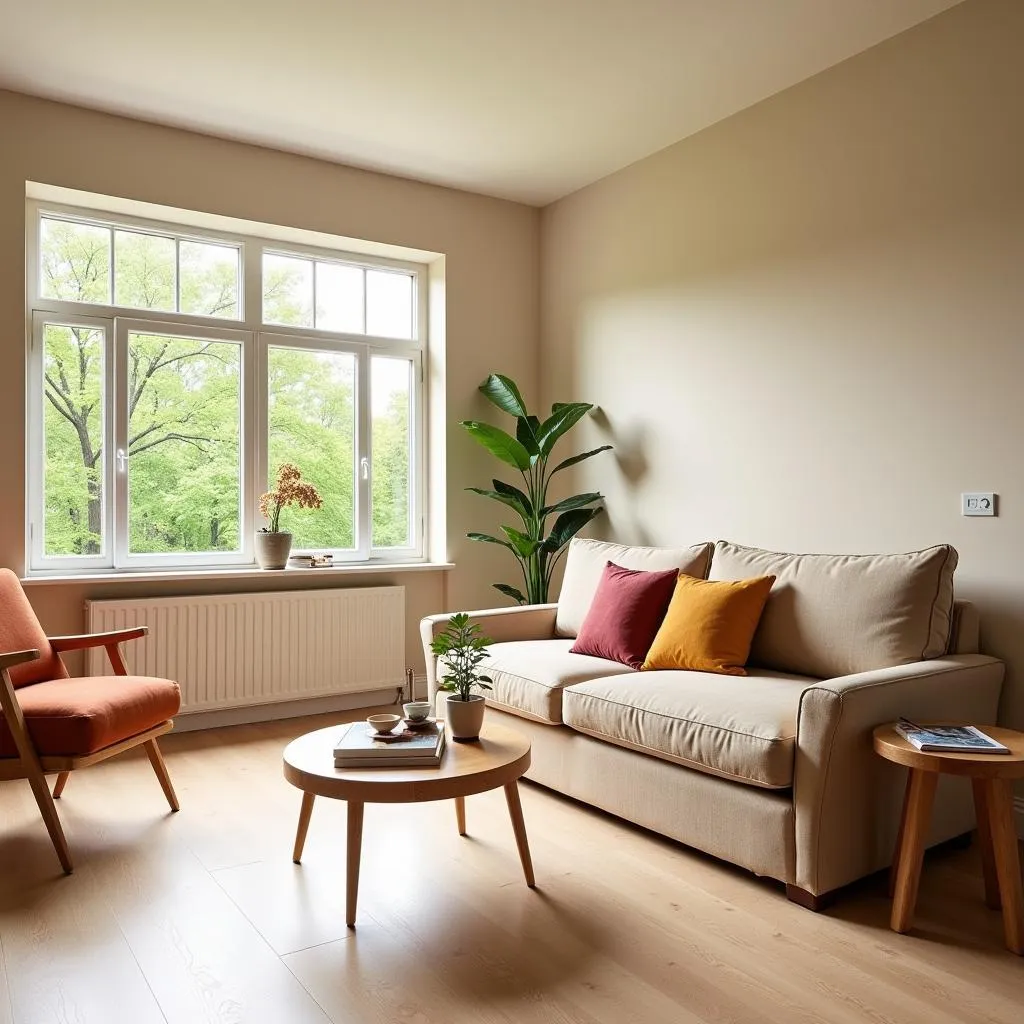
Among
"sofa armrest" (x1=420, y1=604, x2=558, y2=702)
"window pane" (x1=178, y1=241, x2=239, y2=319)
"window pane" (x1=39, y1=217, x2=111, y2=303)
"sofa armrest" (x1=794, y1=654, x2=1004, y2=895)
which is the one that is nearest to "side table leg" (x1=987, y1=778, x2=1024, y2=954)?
"sofa armrest" (x1=794, y1=654, x2=1004, y2=895)

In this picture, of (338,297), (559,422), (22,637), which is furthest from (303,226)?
(22,637)

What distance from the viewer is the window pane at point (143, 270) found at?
4.22 metres

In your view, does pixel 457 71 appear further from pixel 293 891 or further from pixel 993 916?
pixel 993 916

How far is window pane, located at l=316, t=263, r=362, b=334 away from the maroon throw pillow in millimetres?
2249

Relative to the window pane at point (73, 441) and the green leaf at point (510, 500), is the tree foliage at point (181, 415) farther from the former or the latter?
the green leaf at point (510, 500)

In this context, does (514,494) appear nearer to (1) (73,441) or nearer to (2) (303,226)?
(2) (303,226)

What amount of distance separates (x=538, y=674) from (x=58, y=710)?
5.24 feet

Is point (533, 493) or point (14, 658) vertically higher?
point (533, 493)

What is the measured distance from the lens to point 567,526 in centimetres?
468

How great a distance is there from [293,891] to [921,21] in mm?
3592

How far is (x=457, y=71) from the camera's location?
11.8 ft

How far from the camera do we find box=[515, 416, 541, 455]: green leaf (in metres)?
4.73

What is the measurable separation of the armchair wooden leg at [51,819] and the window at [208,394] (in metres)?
1.64

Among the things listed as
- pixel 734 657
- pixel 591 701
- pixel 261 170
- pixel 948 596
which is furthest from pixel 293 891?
pixel 261 170
